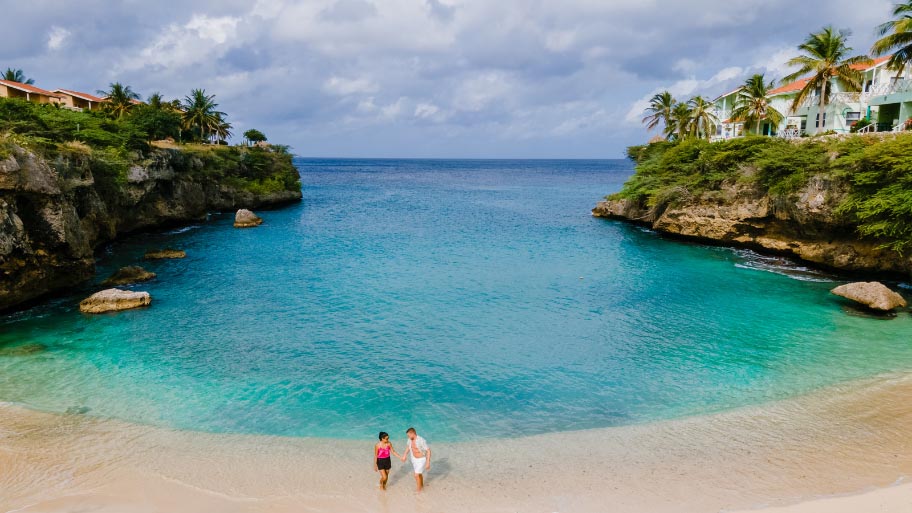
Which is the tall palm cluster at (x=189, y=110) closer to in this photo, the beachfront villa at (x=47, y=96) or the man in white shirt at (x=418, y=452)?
the beachfront villa at (x=47, y=96)

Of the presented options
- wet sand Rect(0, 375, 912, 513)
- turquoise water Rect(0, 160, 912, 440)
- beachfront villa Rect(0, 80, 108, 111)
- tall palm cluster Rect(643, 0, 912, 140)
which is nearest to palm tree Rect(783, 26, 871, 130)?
tall palm cluster Rect(643, 0, 912, 140)

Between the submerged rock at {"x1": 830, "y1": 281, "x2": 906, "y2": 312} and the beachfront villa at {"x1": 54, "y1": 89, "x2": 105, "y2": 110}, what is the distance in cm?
7171

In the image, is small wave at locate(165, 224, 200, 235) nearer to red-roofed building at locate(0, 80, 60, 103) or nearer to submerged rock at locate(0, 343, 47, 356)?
red-roofed building at locate(0, 80, 60, 103)

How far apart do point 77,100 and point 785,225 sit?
7556cm

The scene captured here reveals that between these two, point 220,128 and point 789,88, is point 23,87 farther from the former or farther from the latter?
point 789,88

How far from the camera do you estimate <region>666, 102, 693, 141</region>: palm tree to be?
60981 mm

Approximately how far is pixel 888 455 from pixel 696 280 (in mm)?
19019

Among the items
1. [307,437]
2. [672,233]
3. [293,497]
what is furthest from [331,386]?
[672,233]

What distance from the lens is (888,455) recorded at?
12.8 metres

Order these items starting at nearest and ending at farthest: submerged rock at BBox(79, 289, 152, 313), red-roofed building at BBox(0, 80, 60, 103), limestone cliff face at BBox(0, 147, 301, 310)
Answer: limestone cliff face at BBox(0, 147, 301, 310) < submerged rock at BBox(79, 289, 152, 313) < red-roofed building at BBox(0, 80, 60, 103)

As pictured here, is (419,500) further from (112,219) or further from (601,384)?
(112,219)

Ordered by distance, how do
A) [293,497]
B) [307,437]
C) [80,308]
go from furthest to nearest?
[80,308] < [307,437] < [293,497]

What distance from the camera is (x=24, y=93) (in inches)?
2162

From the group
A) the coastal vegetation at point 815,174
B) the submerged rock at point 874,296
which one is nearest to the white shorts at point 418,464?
the submerged rock at point 874,296
